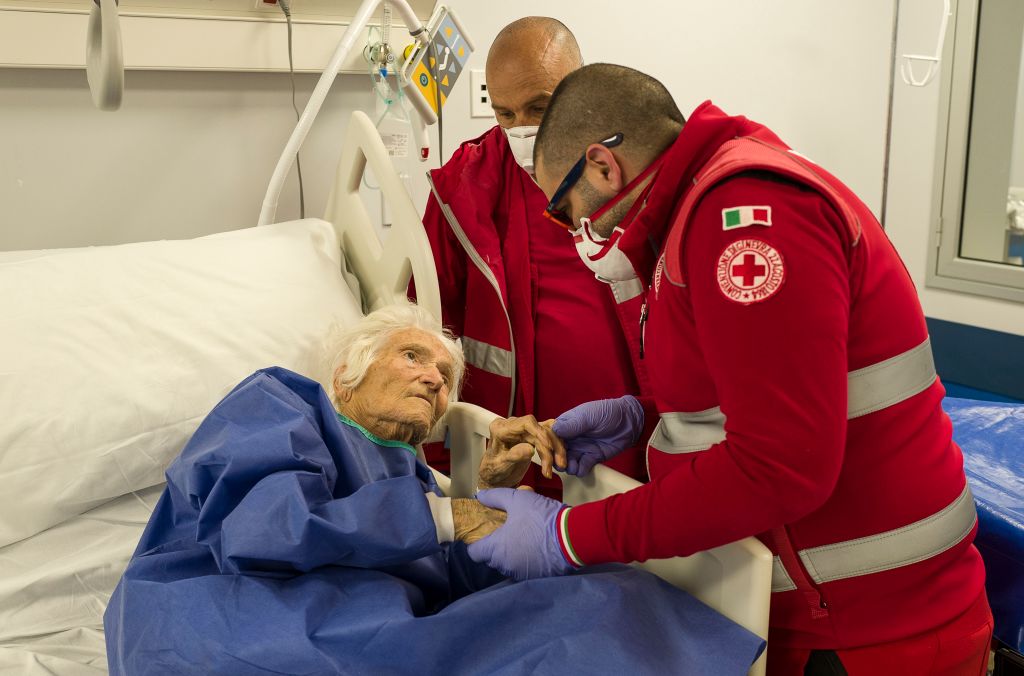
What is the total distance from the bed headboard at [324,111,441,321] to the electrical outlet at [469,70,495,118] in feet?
2.17

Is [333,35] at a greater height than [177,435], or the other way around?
[333,35]

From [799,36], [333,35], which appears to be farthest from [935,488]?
[799,36]

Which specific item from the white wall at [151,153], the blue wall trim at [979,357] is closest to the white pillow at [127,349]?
the white wall at [151,153]

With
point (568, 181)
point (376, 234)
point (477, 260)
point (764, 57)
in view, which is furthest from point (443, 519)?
point (764, 57)

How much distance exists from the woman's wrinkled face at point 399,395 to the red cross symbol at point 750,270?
77 centimetres

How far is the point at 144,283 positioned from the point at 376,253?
1.96ft

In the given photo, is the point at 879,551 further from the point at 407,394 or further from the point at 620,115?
the point at 407,394

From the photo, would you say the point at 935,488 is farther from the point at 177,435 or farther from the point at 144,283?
the point at 144,283

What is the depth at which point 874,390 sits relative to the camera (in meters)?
1.09

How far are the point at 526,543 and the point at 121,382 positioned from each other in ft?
2.96

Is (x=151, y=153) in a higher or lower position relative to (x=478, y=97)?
lower

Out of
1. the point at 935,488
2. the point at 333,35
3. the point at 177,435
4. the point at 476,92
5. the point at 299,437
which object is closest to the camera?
the point at 935,488

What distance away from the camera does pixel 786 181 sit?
98cm

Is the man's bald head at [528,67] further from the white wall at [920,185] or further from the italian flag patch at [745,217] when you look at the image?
the white wall at [920,185]
